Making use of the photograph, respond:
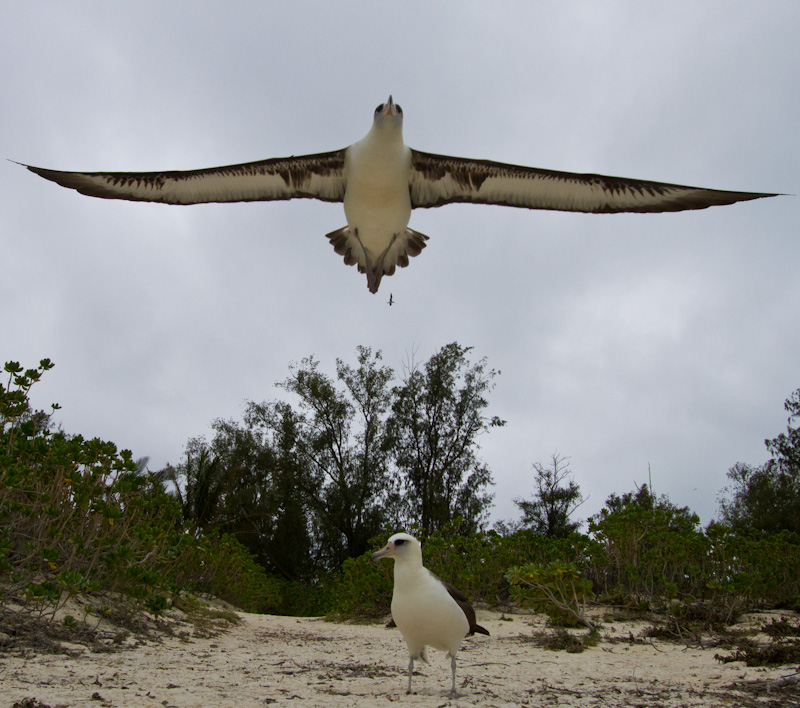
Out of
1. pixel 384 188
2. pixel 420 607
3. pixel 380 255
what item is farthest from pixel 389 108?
pixel 420 607

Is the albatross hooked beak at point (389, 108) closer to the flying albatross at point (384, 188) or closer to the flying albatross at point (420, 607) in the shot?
the flying albatross at point (384, 188)

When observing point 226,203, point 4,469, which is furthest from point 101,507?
point 226,203

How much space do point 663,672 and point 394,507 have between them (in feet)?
55.5

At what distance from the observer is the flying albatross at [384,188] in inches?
197

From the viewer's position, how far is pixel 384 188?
5.08 m

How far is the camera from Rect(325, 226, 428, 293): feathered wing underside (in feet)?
17.7

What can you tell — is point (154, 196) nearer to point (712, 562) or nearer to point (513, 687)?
point (513, 687)

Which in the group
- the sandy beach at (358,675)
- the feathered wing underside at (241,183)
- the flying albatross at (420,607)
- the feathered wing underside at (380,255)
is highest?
the feathered wing underside at (241,183)

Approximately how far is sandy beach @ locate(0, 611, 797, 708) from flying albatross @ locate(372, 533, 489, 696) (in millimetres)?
252

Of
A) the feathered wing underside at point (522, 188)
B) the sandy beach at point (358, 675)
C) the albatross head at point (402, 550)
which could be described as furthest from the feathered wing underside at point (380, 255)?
the sandy beach at point (358, 675)

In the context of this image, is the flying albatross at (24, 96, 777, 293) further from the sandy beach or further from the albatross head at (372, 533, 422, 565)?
the sandy beach

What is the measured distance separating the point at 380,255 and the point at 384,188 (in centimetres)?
59

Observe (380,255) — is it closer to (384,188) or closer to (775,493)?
(384,188)

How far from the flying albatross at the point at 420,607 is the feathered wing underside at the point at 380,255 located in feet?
6.67
